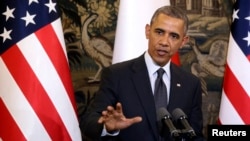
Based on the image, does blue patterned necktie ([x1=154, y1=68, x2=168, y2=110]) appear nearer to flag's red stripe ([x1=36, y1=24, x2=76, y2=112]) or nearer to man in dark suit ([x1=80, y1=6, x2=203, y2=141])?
man in dark suit ([x1=80, y1=6, x2=203, y2=141])

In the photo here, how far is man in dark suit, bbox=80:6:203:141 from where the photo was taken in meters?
2.05

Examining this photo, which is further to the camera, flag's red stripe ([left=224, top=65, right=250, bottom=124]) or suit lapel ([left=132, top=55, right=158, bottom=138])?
flag's red stripe ([left=224, top=65, right=250, bottom=124])

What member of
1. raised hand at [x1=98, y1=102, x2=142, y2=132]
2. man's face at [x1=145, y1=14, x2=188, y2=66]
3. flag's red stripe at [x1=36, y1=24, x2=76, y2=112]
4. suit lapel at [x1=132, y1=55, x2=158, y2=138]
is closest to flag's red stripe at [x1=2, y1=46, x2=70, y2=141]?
flag's red stripe at [x1=36, y1=24, x2=76, y2=112]

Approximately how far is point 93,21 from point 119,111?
197 centimetres

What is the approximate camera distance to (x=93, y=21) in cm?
354

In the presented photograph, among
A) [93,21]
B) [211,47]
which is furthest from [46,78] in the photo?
[211,47]

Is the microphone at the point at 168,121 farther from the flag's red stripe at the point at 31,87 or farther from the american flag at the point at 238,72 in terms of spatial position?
the american flag at the point at 238,72

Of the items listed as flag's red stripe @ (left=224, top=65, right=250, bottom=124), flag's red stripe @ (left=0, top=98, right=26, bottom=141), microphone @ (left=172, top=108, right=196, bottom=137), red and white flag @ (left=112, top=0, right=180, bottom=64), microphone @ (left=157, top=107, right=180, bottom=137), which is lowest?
flag's red stripe @ (left=224, top=65, right=250, bottom=124)

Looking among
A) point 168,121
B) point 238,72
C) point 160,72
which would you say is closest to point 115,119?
point 168,121

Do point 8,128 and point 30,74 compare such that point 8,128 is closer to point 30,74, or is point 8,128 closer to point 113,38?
point 30,74

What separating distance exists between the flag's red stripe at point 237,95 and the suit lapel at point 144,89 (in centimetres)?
112

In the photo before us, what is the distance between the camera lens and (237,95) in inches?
121

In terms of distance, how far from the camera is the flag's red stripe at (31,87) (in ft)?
8.71

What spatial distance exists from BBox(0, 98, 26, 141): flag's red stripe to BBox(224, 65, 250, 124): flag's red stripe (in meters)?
1.53
